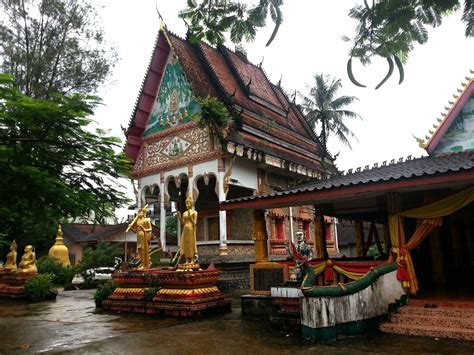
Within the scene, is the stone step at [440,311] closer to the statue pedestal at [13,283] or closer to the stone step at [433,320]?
the stone step at [433,320]

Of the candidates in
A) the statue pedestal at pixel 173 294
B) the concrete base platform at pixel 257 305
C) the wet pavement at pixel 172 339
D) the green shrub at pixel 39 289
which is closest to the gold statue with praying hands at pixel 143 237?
the statue pedestal at pixel 173 294

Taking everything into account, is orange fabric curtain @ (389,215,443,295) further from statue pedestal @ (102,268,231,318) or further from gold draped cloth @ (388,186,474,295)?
statue pedestal @ (102,268,231,318)

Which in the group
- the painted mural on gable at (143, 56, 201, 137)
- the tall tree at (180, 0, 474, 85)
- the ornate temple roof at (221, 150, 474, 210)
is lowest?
the ornate temple roof at (221, 150, 474, 210)

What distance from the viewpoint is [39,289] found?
47.8ft

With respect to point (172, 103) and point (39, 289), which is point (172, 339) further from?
point (172, 103)

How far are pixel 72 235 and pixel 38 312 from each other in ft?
81.6

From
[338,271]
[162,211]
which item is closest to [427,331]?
[338,271]

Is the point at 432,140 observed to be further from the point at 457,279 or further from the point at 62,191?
the point at 62,191

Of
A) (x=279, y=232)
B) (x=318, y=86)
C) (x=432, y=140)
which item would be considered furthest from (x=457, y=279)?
(x=318, y=86)

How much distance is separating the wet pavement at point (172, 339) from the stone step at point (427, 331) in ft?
0.84

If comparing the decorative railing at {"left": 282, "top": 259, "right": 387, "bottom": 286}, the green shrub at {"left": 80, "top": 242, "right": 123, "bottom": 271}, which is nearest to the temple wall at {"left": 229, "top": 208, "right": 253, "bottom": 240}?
the decorative railing at {"left": 282, "top": 259, "right": 387, "bottom": 286}

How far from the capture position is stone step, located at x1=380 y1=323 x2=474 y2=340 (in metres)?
6.31

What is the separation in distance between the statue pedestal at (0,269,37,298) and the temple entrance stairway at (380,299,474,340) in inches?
525

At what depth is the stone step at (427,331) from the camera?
6.31m
